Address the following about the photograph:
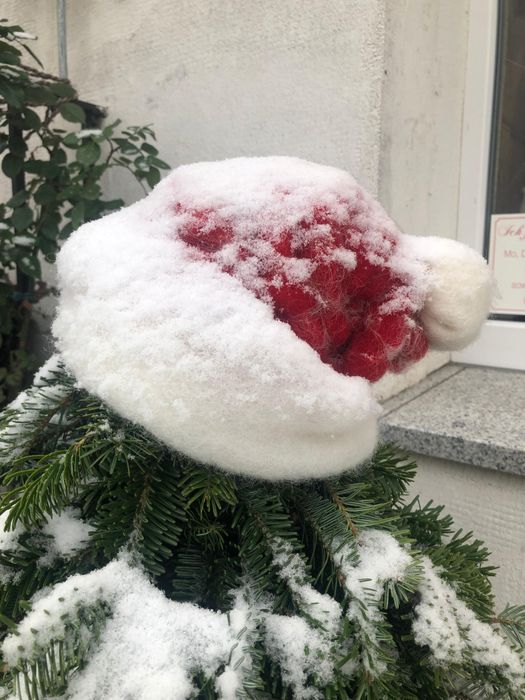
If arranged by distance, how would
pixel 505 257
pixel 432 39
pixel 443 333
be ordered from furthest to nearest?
pixel 505 257
pixel 432 39
pixel 443 333

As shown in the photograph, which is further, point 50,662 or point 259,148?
point 259,148

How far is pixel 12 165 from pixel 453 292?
953 mm

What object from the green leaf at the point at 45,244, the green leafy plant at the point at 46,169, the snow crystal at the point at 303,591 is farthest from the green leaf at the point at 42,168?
the snow crystal at the point at 303,591

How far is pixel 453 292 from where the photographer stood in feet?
1.27

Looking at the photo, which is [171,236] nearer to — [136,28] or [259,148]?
[259,148]

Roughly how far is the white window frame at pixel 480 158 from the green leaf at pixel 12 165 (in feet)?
2.91

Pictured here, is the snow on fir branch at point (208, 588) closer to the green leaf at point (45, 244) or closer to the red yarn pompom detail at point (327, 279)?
the red yarn pompom detail at point (327, 279)

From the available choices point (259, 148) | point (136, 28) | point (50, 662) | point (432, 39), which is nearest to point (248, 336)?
point (50, 662)

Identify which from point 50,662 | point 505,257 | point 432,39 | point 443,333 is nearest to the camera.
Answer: point 50,662

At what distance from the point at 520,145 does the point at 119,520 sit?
1095 millimetres

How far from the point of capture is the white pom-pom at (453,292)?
1.27 feet

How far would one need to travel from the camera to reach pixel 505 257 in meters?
1.13

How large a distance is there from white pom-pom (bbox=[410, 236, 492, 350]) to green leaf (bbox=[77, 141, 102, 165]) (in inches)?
30.5

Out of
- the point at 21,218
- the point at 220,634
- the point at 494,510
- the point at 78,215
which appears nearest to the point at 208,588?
the point at 220,634
